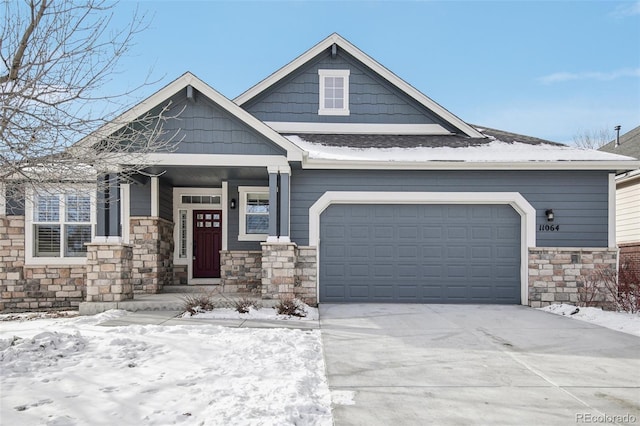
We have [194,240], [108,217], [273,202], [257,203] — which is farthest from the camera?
[194,240]

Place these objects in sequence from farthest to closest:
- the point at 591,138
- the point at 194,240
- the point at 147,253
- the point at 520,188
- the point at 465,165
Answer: the point at 591,138 < the point at 194,240 < the point at 147,253 < the point at 520,188 < the point at 465,165

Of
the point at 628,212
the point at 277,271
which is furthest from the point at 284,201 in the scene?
the point at 628,212

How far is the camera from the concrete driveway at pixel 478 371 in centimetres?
370

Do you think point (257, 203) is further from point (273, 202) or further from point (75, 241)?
point (75, 241)

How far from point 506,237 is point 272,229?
5.37m

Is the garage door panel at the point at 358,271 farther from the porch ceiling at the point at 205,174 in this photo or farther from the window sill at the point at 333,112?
the window sill at the point at 333,112

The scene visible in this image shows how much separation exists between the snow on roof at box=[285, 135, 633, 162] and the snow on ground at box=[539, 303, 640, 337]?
3.25m

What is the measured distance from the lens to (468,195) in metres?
9.93

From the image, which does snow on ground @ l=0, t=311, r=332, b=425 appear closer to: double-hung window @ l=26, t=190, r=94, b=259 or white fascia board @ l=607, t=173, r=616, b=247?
double-hung window @ l=26, t=190, r=94, b=259

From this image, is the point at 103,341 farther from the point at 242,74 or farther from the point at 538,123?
the point at 538,123

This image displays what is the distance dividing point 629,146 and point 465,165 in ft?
29.2

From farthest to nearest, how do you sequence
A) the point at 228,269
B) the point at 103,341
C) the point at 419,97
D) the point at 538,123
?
1. the point at 538,123
2. the point at 419,97
3. the point at 228,269
4. the point at 103,341

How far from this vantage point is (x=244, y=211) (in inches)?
428

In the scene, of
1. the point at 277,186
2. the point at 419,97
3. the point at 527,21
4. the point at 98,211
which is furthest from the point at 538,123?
the point at 98,211
